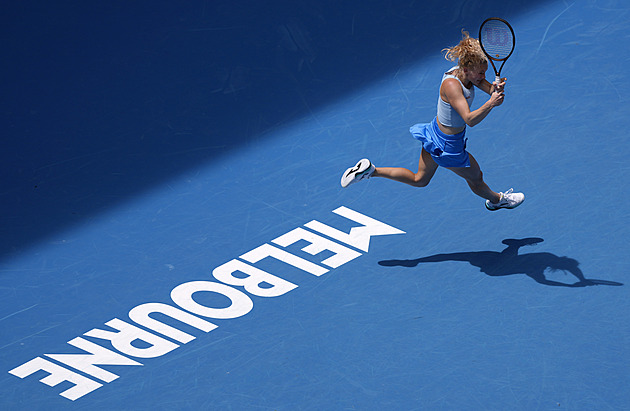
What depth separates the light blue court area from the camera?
6.58 metres

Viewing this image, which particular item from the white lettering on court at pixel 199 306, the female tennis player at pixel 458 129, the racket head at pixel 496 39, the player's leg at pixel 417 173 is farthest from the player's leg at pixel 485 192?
the racket head at pixel 496 39

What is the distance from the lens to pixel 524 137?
8.69m

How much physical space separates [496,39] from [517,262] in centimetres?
167

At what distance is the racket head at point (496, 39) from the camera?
6598 mm

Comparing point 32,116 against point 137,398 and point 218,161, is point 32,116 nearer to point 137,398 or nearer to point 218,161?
point 218,161

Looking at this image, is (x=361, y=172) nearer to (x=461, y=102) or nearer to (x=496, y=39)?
(x=461, y=102)

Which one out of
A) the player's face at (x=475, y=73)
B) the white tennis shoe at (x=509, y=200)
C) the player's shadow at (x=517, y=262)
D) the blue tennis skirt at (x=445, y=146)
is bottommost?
the player's shadow at (x=517, y=262)

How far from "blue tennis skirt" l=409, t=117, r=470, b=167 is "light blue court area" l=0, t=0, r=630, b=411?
2.62 ft

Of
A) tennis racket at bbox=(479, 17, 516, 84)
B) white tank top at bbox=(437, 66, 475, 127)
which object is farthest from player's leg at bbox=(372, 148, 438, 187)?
tennis racket at bbox=(479, 17, 516, 84)

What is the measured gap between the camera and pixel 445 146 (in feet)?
23.1

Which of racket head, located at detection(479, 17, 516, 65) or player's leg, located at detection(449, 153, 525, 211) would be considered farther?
player's leg, located at detection(449, 153, 525, 211)

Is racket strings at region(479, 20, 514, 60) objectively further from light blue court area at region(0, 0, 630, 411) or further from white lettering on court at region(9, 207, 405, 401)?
white lettering on court at region(9, 207, 405, 401)

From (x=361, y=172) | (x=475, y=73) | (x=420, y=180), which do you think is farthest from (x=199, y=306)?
(x=475, y=73)

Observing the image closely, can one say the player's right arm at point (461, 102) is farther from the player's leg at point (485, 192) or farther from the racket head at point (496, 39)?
the player's leg at point (485, 192)
